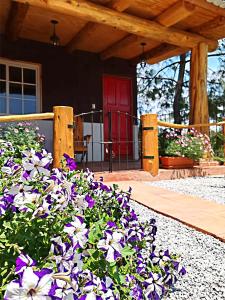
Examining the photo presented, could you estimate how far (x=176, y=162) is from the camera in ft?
18.1

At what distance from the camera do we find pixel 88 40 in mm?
7148

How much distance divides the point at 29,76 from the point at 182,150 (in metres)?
4.07

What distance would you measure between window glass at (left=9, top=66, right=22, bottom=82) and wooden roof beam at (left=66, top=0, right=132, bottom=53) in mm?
1313

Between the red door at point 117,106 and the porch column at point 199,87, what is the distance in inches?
89.9

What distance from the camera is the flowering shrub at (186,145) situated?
5645mm

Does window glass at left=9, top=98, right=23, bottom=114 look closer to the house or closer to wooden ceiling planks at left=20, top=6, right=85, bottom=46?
the house

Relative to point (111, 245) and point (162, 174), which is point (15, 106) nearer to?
point (162, 174)

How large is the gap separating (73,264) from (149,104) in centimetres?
1402

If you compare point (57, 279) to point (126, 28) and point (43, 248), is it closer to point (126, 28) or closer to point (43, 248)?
point (43, 248)

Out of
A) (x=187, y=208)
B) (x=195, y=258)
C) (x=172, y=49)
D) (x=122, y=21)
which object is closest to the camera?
(x=195, y=258)

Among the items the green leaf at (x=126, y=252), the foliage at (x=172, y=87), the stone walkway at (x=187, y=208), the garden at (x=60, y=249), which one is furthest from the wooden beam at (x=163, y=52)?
the green leaf at (x=126, y=252)

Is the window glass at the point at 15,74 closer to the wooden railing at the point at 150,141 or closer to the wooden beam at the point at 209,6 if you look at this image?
the wooden railing at the point at 150,141

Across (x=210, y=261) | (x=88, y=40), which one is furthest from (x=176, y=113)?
(x=210, y=261)

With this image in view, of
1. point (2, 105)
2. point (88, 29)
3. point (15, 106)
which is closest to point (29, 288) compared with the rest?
point (88, 29)
